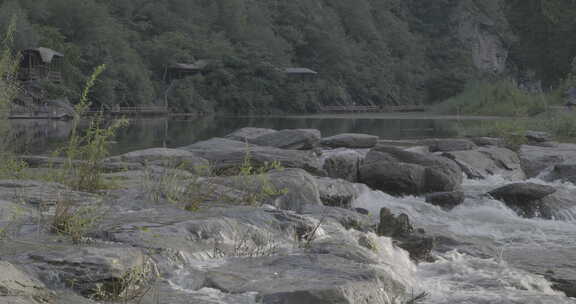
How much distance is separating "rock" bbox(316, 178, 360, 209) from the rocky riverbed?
0.07 ft

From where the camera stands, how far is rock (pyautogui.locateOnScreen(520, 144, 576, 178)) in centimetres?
1350

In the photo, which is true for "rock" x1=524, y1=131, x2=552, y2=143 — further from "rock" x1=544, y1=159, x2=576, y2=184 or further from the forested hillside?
the forested hillside

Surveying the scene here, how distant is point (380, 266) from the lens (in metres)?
5.24

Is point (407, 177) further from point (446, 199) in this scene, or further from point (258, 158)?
point (258, 158)

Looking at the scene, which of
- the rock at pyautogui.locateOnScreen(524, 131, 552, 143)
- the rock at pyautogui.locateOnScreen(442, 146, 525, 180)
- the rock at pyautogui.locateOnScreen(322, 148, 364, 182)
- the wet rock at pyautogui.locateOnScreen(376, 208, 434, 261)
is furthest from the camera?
the rock at pyautogui.locateOnScreen(524, 131, 552, 143)

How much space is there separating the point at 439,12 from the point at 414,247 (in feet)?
266

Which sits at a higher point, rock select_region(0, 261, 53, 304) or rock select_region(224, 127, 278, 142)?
rock select_region(0, 261, 53, 304)

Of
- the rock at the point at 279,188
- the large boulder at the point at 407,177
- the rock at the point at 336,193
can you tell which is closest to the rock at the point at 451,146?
the large boulder at the point at 407,177

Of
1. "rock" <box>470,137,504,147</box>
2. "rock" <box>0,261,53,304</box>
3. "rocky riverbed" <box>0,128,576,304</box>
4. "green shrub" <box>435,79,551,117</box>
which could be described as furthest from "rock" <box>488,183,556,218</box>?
"green shrub" <box>435,79,551,117</box>

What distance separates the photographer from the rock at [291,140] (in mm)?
13961

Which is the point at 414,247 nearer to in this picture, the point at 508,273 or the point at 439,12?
the point at 508,273

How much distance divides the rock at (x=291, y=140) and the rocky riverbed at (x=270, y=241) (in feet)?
10.4

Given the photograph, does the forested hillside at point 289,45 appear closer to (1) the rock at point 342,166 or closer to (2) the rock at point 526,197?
(1) the rock at point 342,166

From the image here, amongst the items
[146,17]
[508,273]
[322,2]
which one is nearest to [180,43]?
[146,17]
